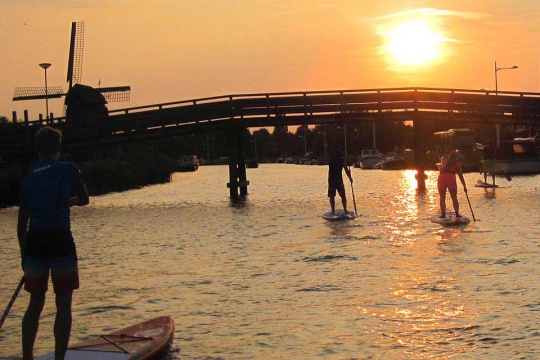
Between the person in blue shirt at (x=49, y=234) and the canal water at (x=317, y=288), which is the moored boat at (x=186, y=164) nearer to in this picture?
the canal water at (x=317, y=288)

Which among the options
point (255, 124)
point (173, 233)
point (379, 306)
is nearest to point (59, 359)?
point (379, 306)

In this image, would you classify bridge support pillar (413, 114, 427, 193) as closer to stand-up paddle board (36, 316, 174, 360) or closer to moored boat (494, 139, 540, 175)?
moored boat (494, 139, 540, 175)

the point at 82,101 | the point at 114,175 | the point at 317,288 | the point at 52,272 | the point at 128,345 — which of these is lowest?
the point at 317,288

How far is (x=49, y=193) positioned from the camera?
8625 millimetres

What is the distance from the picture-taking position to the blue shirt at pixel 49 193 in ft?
28.3

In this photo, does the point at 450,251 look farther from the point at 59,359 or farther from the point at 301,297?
the point at 59,359

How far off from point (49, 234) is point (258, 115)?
122ft

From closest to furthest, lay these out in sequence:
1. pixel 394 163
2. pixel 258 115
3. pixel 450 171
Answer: pixel 450 171 → pixel 258 115 → pixel 394 163

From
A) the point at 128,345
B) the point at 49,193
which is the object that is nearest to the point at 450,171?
the point at 128,345

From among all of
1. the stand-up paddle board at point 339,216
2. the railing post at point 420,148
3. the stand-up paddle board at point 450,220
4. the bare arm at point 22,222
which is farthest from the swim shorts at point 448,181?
the railing post at point 420,148

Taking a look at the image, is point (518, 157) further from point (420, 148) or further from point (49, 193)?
point (49, 193)

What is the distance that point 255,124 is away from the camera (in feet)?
149

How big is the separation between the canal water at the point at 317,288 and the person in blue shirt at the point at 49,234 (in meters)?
2.12

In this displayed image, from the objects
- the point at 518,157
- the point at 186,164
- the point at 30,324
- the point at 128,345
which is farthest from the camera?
the point at 186,164
